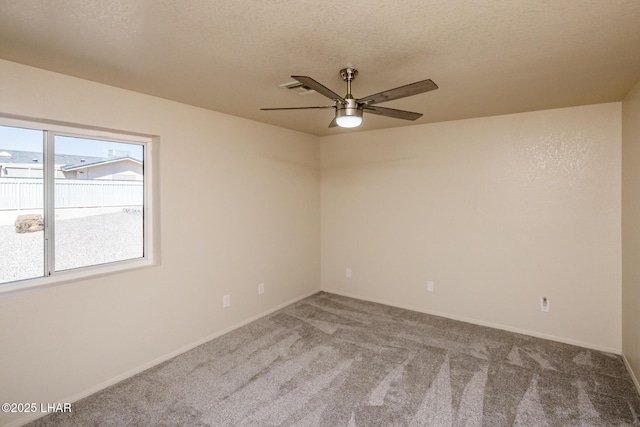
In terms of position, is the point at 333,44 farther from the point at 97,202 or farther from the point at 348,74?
the point at 97,202

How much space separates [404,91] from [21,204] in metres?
2.75

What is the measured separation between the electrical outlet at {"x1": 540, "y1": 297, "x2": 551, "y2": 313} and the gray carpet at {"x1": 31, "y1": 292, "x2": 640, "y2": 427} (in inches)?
13.5

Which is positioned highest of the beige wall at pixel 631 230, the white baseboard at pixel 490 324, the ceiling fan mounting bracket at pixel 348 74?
the ceiling fan mounting bracket at pixel 348 74

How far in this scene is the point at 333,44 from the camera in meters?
1.92

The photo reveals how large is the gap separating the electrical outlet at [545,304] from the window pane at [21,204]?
4587 mm

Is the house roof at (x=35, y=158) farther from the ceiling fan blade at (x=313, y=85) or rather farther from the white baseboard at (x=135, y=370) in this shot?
the ceiling fan blade at (x=313, y=85)

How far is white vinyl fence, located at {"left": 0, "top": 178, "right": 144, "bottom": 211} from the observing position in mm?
2330

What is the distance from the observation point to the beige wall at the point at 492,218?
127 inches

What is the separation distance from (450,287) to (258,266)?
2381 millimetres

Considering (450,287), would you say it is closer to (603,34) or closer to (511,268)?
(511,268)

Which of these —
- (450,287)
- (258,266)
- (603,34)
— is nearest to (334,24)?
(603,34)

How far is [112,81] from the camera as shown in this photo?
8.38 ft

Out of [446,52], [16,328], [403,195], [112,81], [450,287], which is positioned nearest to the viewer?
[446,52]

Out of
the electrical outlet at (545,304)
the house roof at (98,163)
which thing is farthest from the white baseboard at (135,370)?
the electrical outlet at (545,304)
